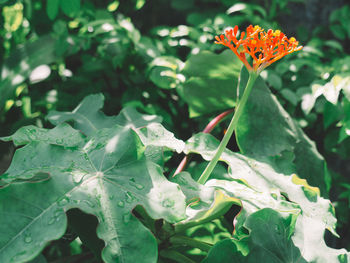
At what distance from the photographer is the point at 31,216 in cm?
71

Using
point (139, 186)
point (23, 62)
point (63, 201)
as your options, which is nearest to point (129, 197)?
point (139, 186)

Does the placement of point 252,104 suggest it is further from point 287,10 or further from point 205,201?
point 287,10

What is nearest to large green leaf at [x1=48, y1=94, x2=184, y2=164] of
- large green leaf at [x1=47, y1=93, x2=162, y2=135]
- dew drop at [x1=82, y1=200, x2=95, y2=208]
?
large green leaf at [x1=47, y1=93, x2=162, y2=135]

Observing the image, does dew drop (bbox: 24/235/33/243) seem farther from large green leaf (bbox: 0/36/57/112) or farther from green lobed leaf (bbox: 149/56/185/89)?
large green leaf (bbox: 0/36/57/112)

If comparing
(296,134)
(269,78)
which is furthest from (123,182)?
(269,78)

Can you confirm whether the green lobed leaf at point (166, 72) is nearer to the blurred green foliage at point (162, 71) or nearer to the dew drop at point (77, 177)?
the blurred green foliage at point (162, 71)

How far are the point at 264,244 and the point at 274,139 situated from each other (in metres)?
0.51

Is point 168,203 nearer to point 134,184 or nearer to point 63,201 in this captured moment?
point 134,184

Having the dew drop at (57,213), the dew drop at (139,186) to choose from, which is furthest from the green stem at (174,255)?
the dew drop at (57,213)

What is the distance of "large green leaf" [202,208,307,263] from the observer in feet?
2.68

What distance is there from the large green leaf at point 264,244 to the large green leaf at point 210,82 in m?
0.63

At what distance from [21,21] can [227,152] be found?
1.49m

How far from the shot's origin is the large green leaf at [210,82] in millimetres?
1360

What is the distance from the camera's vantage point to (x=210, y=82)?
4.55ft
